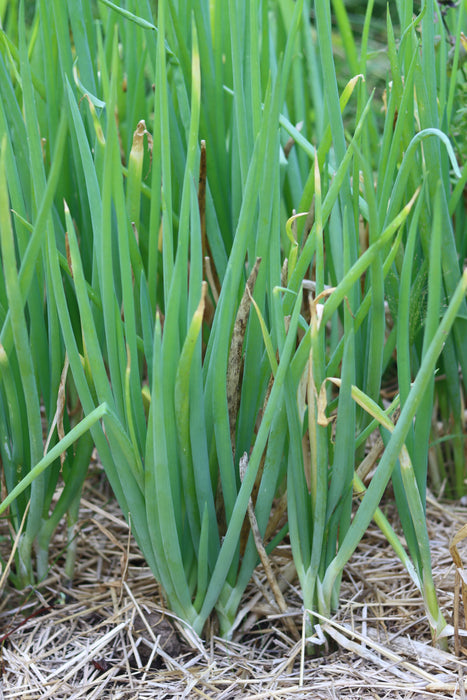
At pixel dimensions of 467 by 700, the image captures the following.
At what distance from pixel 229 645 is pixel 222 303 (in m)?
0.38

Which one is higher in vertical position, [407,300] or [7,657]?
[407,300]

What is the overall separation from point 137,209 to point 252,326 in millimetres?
185

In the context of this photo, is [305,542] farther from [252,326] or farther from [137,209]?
[137,209]

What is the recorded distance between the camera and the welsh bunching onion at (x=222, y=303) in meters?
0.57

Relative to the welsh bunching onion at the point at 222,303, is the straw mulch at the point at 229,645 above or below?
below

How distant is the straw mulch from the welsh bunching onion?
4cm

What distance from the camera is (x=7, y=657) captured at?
686 millimetres

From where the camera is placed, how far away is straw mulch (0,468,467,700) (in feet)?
2.01

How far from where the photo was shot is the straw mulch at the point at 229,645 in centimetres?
61

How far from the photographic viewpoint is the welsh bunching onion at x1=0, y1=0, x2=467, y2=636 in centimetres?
57

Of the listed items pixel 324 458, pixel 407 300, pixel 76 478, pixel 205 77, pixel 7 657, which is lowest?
pixel 7 657

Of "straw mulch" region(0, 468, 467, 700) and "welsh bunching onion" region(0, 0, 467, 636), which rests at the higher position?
"welsh bunching onion" region(0, 0, 467, 636)

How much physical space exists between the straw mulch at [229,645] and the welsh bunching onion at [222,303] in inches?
1.6

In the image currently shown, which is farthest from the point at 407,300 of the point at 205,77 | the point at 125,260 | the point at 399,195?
the point at 205,77
